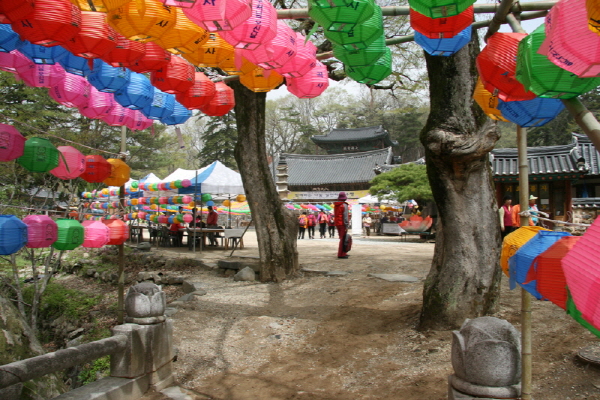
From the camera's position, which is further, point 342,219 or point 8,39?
point 342,219

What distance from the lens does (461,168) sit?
4.75 meters

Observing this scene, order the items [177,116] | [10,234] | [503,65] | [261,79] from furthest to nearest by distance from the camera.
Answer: [177,116]
[261,79]
[10,234]
[503,65]

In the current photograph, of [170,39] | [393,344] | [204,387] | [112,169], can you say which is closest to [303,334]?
[393,344]

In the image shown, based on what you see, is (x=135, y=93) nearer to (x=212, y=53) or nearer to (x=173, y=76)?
(x=173, y=76)

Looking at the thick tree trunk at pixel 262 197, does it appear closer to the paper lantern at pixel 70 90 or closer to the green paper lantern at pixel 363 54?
the paper lantern at pixel 70 90

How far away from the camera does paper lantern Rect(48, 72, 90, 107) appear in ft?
16.6

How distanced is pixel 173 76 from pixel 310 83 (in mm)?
1444

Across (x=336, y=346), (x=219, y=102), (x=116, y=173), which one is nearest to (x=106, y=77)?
(x=219, y=102)

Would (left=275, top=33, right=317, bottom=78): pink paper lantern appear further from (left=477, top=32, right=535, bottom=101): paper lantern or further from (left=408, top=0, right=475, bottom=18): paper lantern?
(left=477, top=32, right=535, bottom=101): paper lantern

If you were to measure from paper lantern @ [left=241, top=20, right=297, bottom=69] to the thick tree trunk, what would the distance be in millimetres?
5253

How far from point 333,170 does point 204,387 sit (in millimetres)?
35660

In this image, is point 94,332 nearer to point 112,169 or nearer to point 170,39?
point 112,169

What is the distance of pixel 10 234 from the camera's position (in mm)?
3703

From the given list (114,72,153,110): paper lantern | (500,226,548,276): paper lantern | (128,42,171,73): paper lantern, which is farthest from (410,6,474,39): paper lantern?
(114,72,153,110): paper lantern
